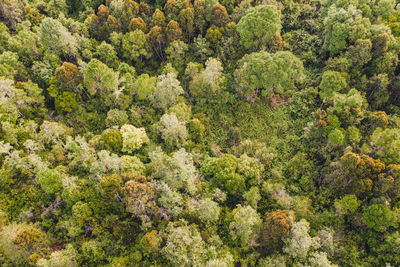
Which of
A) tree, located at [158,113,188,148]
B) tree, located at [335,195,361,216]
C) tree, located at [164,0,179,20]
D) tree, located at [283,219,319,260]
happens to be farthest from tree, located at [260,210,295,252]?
tree, located at [164,0,179,20]

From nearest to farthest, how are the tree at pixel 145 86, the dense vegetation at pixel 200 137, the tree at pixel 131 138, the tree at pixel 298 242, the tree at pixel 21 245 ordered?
the tree at pixel 21 245 → the tree at pixel 298 242 → the dense vegetation at pixel 200 137 → the tree at pixel 131 138 → the tree at pixel 145 86

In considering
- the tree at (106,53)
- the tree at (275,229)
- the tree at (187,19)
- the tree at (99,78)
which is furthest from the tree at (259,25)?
the tree at (275,229)

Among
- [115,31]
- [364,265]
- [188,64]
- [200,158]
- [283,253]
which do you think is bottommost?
[364,265]

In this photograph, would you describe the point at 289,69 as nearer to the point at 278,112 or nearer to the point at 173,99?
the point at 278,112

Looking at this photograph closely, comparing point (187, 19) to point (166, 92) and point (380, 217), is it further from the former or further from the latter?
point (380, 217)

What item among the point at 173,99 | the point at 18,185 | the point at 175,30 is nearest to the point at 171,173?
the point at 173,99

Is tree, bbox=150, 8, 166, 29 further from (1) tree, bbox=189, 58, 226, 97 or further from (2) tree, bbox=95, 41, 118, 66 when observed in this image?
(1) tree, bbox=189, 58, 226, 97

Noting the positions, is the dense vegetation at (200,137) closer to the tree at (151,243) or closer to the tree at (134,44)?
the tree at (151,243)
